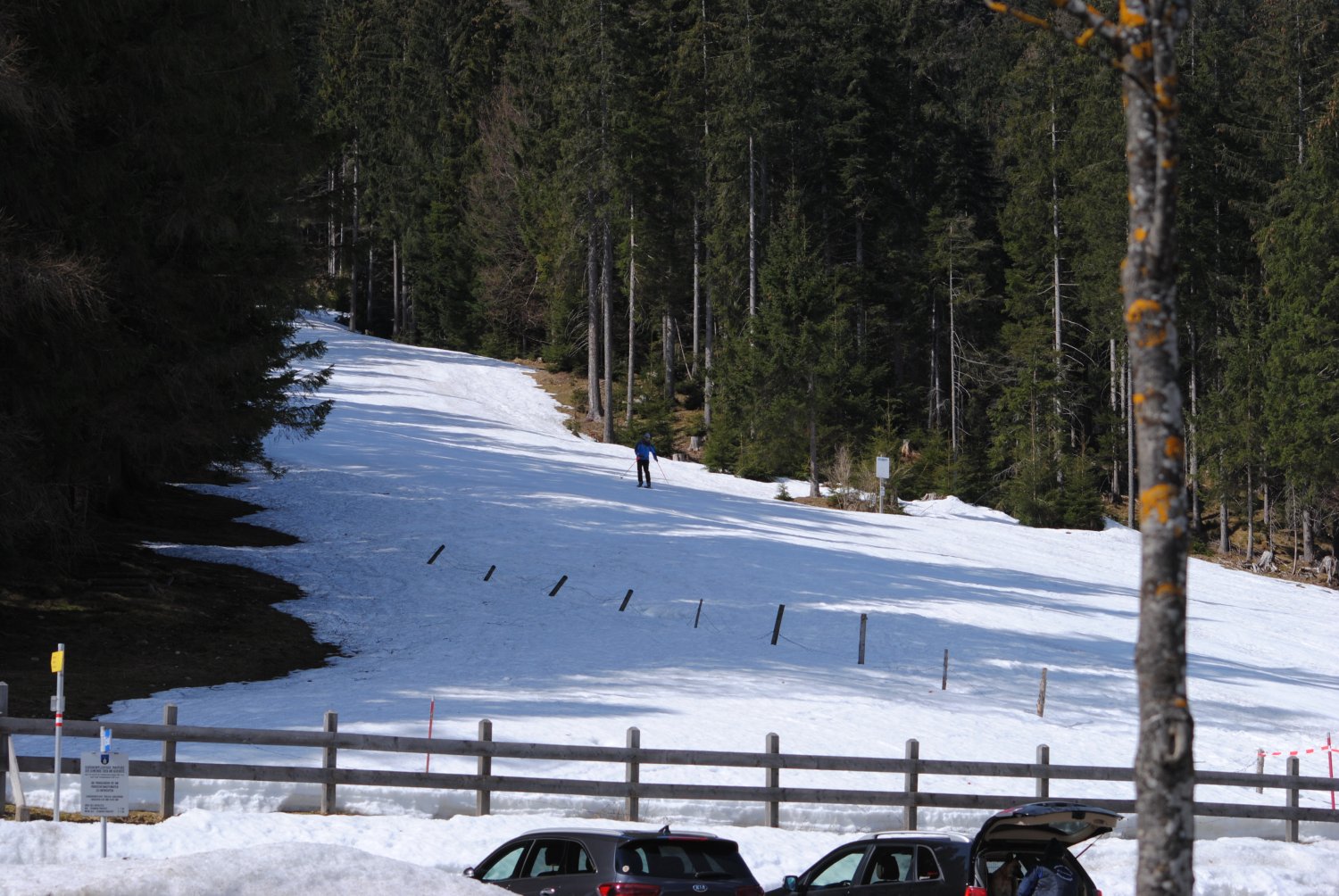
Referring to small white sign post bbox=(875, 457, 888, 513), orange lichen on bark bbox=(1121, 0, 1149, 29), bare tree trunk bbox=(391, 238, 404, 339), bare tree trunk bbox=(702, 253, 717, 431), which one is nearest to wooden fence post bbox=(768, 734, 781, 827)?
orange lichen on bark bbox=(1121, 0, 1149, 29)

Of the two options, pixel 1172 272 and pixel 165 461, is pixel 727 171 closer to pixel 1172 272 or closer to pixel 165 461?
pixel 165 461

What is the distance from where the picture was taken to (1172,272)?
18.6 ft

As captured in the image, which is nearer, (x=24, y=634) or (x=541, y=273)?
(x=24, y=634)

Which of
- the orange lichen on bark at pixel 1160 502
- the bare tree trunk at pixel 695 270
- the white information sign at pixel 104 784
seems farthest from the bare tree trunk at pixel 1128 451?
the orange lichen on bark at pixel 1160 502

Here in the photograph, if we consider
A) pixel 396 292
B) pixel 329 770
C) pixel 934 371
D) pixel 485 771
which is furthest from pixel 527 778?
pixel 396 292

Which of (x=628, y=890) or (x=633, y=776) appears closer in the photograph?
(x=628, y=890)

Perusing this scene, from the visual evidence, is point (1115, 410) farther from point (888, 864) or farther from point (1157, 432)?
point (1157, 432)

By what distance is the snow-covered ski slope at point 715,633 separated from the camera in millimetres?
18938

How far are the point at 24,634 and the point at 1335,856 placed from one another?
18987 mm

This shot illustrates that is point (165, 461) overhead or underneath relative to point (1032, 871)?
overhead

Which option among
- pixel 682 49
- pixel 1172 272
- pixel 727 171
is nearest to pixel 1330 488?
pixel 727 171

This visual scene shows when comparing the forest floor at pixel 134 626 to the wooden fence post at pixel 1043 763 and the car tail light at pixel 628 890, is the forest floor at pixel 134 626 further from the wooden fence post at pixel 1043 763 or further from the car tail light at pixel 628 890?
the wooden fence post at pixel 1043 763

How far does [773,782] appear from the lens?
1477 cm

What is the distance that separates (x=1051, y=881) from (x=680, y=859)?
106 inches
